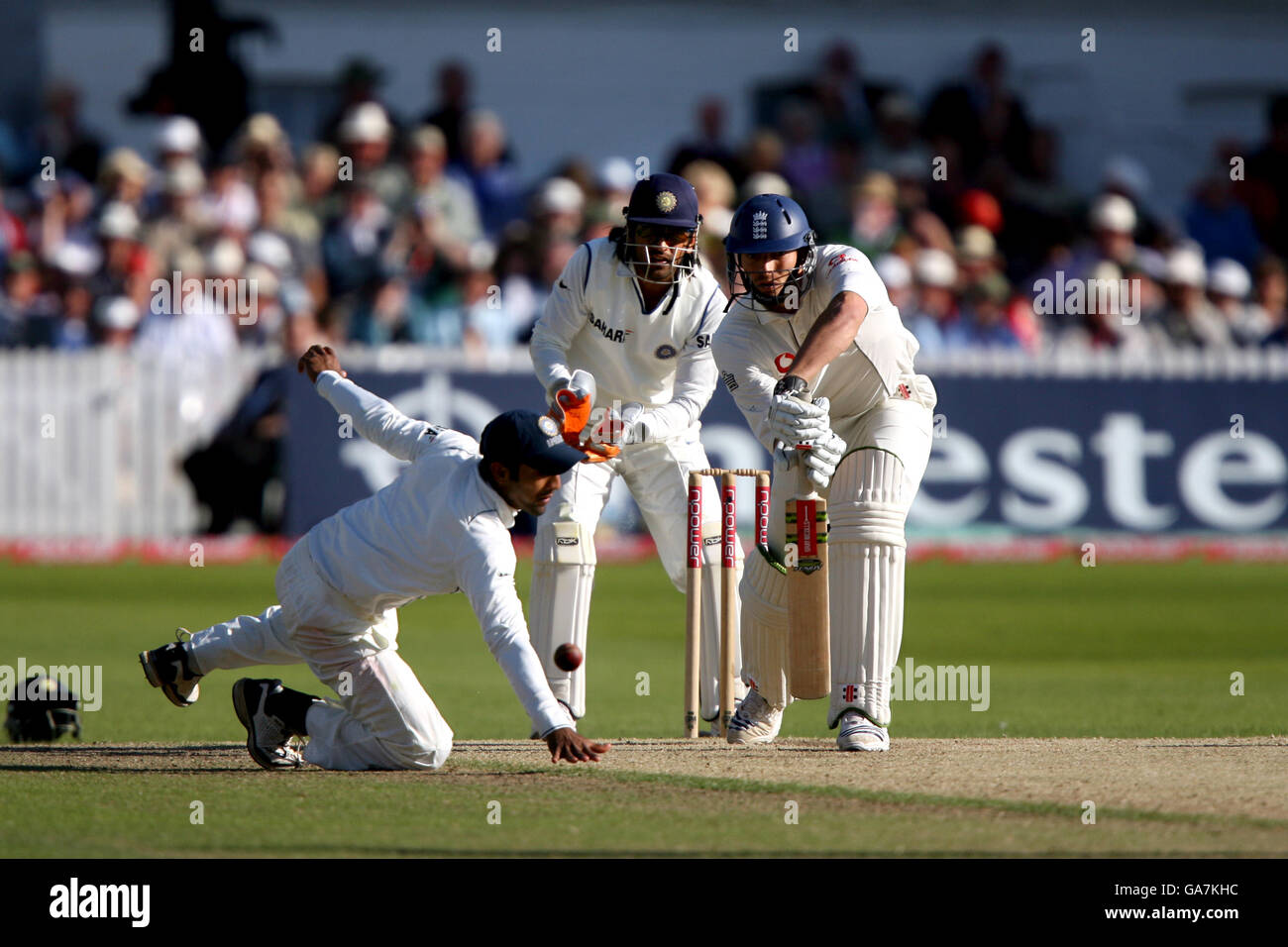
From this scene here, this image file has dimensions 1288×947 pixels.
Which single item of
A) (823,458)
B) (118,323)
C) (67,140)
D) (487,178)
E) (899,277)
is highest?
(67,140)

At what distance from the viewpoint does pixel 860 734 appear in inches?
285

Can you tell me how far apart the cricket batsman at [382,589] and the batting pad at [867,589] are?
1192mm

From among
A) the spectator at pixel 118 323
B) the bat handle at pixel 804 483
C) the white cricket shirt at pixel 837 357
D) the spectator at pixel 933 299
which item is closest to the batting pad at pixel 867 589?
the bat handle at pixel 804 483

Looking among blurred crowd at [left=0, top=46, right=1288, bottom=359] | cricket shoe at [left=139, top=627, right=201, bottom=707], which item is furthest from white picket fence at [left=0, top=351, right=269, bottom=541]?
cricket shoe at [left=139, top=627, right=201, bottom=707]

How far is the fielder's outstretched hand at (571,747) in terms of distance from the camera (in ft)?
19.7

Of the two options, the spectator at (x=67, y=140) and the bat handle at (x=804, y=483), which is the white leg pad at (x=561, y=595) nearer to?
the bat handle at (x=804, y=483)

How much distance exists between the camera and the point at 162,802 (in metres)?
6.18

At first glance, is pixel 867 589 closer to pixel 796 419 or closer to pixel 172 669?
pixel 796 419

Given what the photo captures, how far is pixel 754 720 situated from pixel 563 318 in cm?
182

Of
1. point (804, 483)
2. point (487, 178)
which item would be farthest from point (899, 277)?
point (804, 483)

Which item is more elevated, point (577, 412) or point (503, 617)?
point (577, 412)

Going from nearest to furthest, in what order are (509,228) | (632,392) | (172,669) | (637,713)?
(172,669), (632,392), (637,713), (509,228)

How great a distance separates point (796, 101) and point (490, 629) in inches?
639

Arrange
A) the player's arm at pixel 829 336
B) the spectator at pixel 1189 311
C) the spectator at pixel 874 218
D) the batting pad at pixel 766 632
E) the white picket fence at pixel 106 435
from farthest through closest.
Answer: the spectator at pixel 1189 311, the spectator at pixel 874 218, the white picket fence at pixel 106 435, the batting pad at pixel 766 632, the player's arm at pixel 829 336
